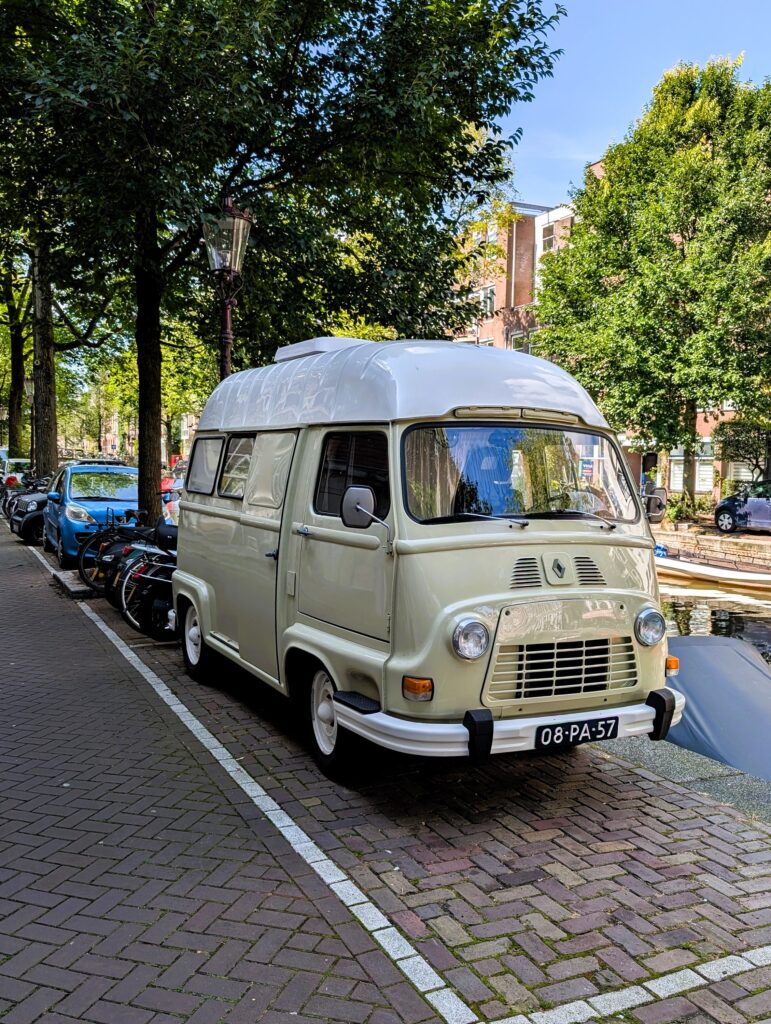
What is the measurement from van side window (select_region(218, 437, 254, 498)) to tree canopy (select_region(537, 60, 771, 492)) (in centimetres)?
2020

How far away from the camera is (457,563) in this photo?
14.3 feet

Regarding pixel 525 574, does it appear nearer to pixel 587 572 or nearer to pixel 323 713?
pixel 587 572

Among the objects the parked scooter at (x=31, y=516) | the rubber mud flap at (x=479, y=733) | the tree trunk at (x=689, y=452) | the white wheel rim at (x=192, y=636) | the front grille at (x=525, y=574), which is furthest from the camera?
the tree trunk at (x=689, y=452)

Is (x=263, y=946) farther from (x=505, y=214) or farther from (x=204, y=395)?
(x=204, y=395)

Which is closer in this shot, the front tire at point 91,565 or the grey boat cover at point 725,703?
the grey boat cover at point 725,703

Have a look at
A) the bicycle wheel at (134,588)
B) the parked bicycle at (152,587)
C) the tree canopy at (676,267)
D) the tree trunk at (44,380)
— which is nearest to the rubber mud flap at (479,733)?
the parked bicycle at (152,587)

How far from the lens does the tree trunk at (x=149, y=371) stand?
1277 centimetres

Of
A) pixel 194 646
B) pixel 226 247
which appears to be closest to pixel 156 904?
pixel 194 646

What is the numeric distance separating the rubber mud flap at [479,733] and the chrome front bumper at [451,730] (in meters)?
0.03

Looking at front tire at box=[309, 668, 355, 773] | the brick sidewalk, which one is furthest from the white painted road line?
front tire at box=[309, 668, 355, 773]

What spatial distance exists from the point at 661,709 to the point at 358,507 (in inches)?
80.8

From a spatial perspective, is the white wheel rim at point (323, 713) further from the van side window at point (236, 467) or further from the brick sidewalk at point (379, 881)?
the van side window at point (236, 467)

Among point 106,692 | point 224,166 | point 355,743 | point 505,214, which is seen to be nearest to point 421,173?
point 224,166

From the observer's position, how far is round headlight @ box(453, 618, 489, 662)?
4.21m
